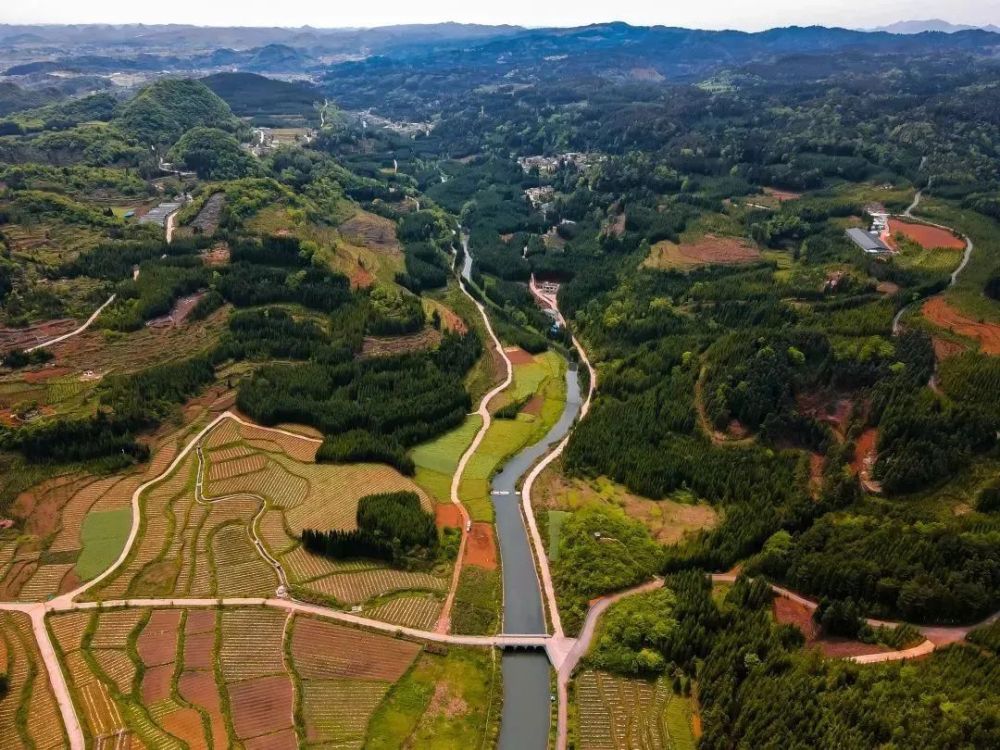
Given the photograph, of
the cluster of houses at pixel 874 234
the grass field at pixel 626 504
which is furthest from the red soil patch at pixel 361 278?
the cluster of houses at pixel 874 234

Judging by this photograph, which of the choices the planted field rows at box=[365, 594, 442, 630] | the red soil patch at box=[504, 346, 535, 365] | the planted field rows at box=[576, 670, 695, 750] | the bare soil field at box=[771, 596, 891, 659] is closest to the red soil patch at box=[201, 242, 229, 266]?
the red soil patch at box=[504, 346, 535, 365]

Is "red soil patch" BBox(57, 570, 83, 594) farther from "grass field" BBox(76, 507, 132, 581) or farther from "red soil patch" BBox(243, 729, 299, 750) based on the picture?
"red soil patch" BBox(243, 729, 299, 750)

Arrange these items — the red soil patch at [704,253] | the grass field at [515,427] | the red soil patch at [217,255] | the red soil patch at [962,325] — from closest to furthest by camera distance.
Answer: the grass field at [515,427] < the red soil patch at [962,325] < the red soil patch at [217,255] < the red soil patch at [704,253]

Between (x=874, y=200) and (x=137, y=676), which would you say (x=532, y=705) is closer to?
(x=137, y=676)

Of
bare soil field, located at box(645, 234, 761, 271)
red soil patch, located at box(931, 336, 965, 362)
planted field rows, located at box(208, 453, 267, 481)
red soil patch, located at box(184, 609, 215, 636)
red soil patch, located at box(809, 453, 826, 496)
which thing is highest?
bare soil field, located at box(645, 234, 761, 271)

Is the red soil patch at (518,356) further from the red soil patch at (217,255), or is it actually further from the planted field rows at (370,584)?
the red soil patch at (217,255)

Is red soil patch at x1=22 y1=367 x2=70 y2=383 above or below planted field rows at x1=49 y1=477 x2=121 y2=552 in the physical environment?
above
